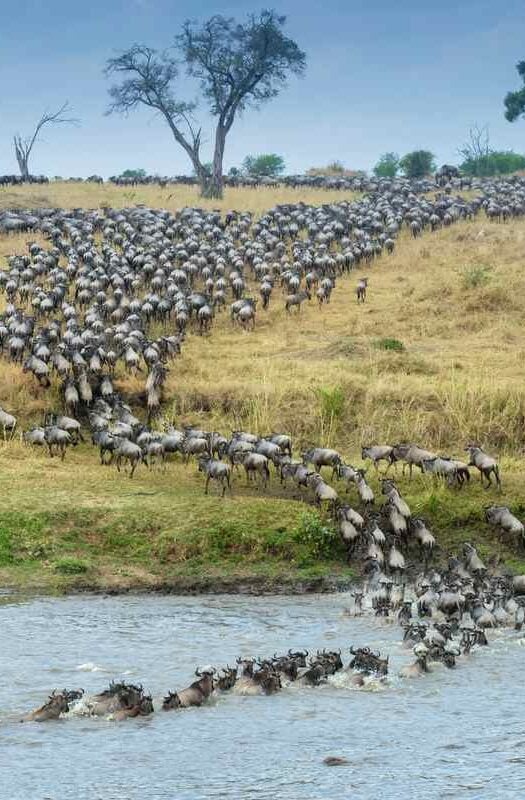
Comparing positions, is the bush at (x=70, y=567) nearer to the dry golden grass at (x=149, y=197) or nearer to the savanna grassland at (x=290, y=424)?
the savanna grassland at (x=290, y=424)

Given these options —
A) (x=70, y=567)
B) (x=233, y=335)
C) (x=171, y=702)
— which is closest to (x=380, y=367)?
(x=233, y=335)

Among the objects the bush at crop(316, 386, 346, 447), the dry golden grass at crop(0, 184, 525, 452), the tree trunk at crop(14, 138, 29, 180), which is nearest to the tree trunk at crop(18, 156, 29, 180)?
the tree trunk at crop(14, 138, 29, 180)

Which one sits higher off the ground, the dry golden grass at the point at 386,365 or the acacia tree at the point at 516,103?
the acacia tree at the point at 516,103

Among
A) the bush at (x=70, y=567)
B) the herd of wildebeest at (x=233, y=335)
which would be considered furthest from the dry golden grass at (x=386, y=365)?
the bush at (x=70, y=567)

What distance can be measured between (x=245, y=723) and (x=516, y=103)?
72.5 meters

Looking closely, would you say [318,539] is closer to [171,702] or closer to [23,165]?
[171,702]

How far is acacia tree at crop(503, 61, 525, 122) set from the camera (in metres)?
79.1

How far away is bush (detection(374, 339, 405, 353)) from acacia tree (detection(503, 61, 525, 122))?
54419 mm

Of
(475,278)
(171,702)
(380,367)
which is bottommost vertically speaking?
(171,702)

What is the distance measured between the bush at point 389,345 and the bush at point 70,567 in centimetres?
1236

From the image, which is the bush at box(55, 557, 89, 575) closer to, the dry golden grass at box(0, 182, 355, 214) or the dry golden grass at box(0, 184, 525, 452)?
the dry golden grass at box(0, 184, 525, 452)

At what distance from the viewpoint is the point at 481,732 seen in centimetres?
1183

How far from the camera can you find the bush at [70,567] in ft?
57.6

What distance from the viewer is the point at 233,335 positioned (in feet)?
104
